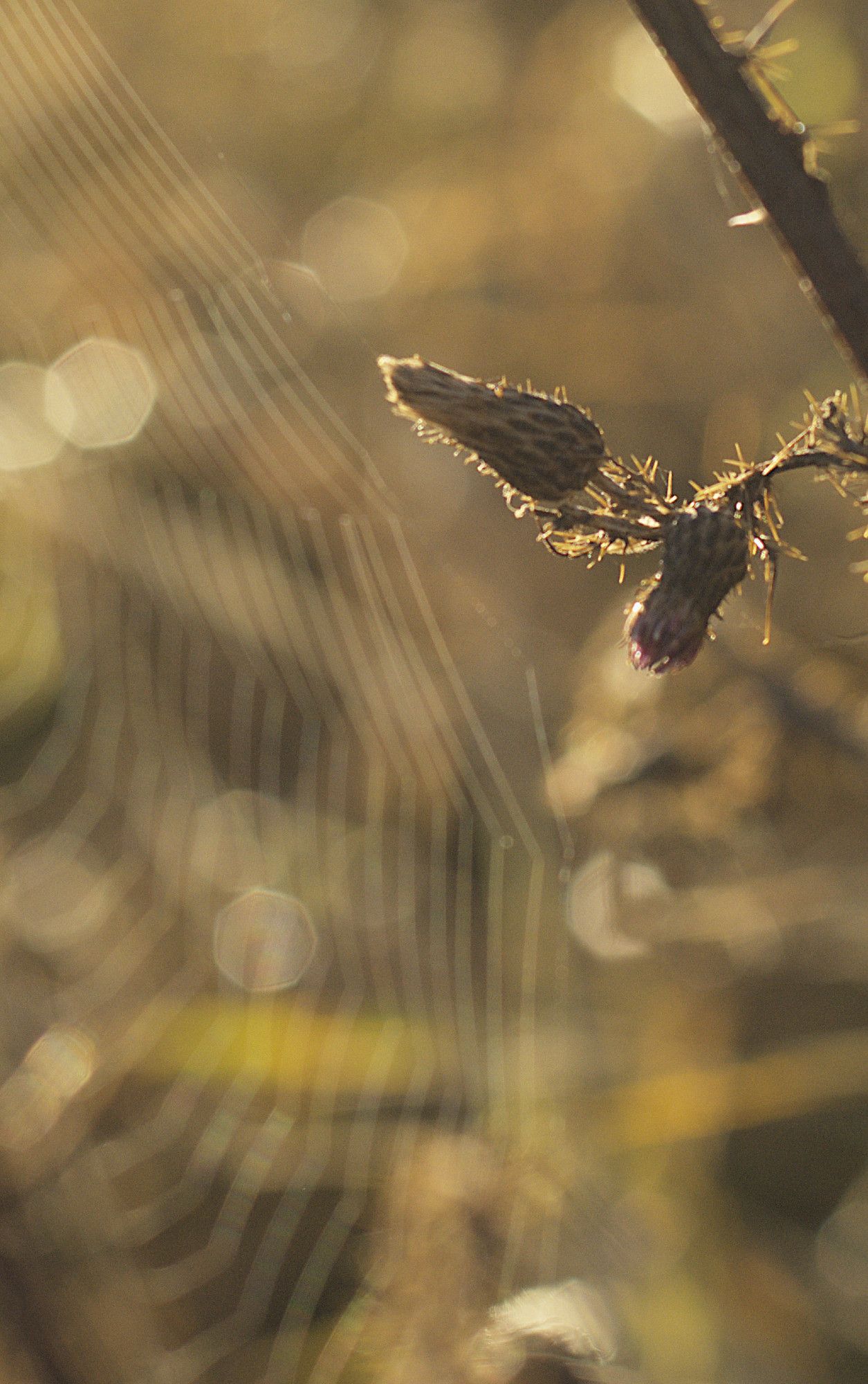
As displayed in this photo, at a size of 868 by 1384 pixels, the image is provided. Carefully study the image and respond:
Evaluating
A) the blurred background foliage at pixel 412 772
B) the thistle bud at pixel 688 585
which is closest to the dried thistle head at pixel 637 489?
the thistle bud at pixel 688 585

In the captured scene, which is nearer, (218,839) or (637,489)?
(637,489)

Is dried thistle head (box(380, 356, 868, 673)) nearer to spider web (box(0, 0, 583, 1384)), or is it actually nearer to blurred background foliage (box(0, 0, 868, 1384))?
blurred background foliage (box(0, 0, 868, 1384))

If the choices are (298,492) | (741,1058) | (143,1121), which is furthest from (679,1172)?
A: (298,492)

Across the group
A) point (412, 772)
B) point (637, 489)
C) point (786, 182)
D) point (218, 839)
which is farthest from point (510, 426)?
point (218, 839)

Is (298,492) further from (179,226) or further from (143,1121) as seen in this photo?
(143,1121)

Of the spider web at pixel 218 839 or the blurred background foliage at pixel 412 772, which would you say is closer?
the blurred background foliage at pixel 412 772

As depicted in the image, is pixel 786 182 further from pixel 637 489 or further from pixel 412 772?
pixel 412 772

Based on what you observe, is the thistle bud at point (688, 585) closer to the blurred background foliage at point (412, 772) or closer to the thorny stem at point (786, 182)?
the thorny stem at point (786, 182)
